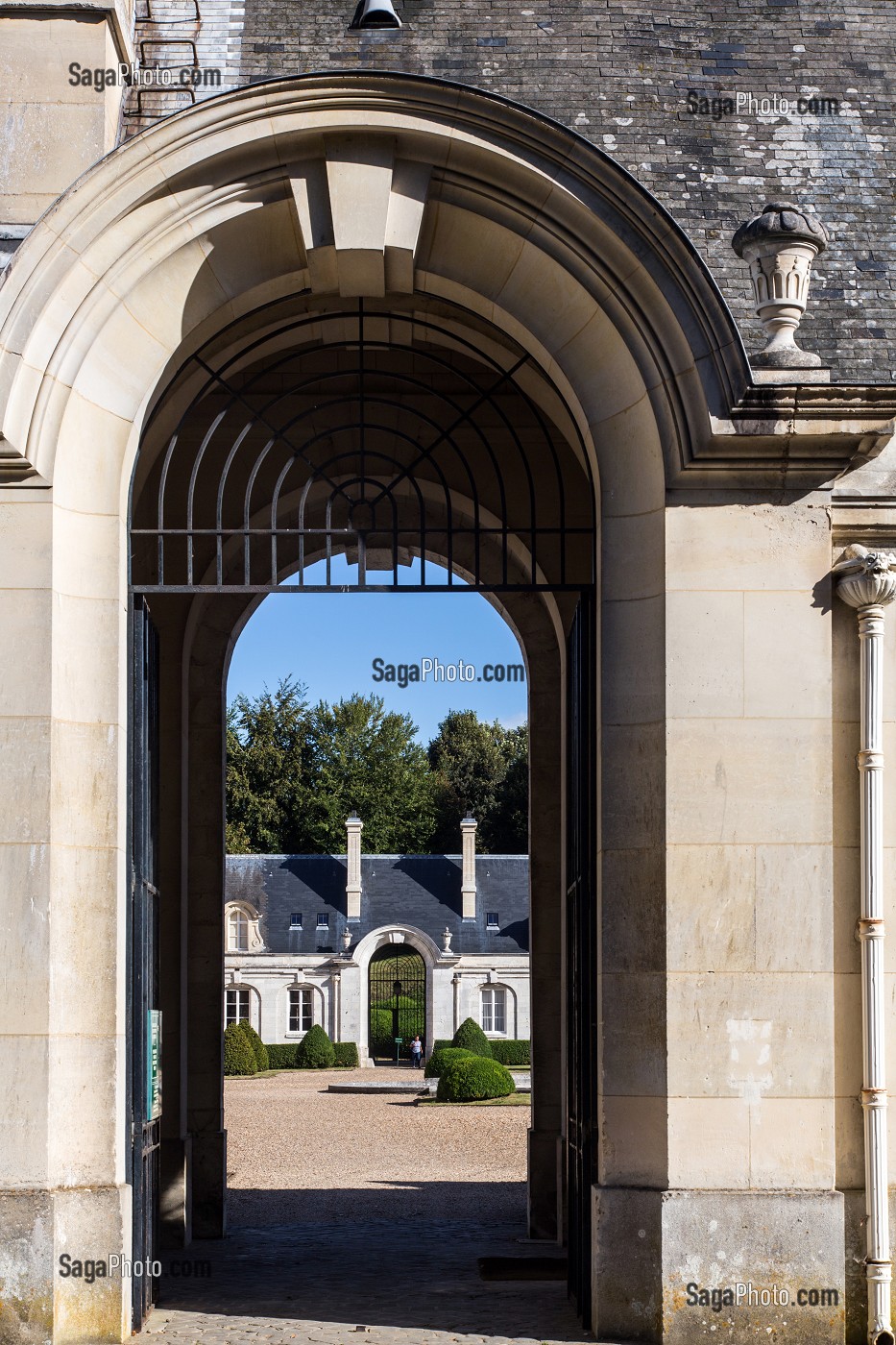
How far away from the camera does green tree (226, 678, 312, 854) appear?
58.7 metres

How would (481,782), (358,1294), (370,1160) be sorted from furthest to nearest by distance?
(481,782) < (370,1160) < (358,1294)

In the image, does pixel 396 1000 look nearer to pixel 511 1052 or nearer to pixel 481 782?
pixel 511 1052

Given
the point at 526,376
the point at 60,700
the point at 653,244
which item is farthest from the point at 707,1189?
the point at 526,376

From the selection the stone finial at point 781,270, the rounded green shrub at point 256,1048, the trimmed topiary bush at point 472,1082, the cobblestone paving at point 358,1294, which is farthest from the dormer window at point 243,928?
the stone finial at point 781,270

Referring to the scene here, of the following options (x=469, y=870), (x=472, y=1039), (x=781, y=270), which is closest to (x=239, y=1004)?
(x=469, y=870)

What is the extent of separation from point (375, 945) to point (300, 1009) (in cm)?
281

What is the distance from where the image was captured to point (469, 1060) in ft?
96.3

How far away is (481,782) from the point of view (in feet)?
215

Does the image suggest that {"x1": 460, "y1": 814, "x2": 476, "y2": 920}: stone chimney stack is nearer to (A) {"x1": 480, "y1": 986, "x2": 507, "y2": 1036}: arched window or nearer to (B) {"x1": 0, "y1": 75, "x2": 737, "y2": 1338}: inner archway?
(A) {"x1": 480, "y1": 986, "x2": 507, "y2": 1036}: arched window

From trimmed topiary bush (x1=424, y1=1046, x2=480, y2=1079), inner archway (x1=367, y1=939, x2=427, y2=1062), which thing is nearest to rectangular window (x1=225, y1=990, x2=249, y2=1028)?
inner archway (x1=367, y1=939, x2=427, y2=1062)

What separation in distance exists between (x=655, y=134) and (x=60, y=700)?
204 inches

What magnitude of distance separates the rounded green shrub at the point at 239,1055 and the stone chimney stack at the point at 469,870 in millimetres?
12468

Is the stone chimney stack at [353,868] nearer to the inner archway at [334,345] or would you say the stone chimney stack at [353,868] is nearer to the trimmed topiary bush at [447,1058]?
the trimmed topiary bush at [447,1058]

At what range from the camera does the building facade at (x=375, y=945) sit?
47156 mm
